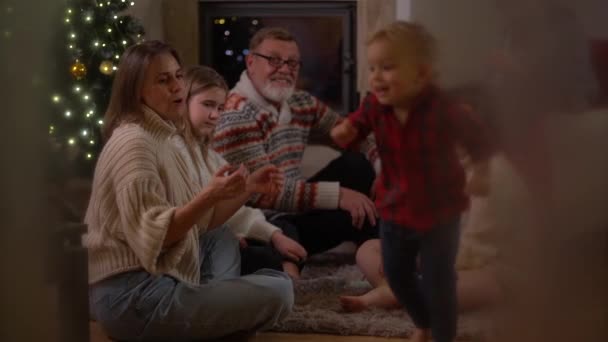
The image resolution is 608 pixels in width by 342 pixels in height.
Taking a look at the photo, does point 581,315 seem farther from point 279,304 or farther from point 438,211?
point 279,304

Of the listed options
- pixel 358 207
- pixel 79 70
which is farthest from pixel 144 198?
pixel 358 207

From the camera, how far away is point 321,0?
2.14 feet

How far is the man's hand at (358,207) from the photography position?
20.2 inches

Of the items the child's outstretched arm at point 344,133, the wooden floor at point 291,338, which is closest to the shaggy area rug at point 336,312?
the wooden floor at point 291,338

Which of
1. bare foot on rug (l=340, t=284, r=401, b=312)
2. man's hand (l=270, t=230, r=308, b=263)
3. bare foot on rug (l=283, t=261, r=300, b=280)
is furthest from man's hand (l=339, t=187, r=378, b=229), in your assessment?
bare foot on rug (l=283, t=261, r=300, b=280)

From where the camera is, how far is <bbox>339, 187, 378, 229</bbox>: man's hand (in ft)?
1.68

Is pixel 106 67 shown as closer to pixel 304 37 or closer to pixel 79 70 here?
pixel 79 70

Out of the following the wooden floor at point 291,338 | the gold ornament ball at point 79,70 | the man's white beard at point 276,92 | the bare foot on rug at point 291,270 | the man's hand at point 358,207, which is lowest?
the wooden floor at point 291,338

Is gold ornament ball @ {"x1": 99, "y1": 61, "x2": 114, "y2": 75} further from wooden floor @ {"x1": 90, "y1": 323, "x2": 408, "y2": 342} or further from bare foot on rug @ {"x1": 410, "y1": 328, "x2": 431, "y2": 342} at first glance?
bare foot on rug @ {"x1": 410, "y1": 328, "x2": 431, "y2": 342}

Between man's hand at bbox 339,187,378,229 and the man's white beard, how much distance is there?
0.10m

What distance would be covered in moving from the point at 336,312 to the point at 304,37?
10.7 inches

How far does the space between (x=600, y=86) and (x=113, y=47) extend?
634 millimetres

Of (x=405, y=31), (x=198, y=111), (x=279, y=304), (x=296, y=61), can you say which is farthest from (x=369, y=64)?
(x=279, y=304)

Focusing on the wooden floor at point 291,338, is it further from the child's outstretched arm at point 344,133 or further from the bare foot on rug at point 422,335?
the child's outstretched arm at point 344,133
